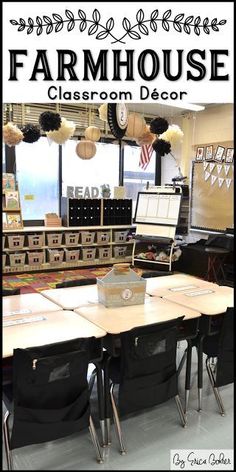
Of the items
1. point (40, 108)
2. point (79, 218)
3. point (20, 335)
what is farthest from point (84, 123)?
point (20, 335)

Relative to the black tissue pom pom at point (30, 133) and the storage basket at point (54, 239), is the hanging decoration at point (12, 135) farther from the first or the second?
the storage basket at point (54, 239)

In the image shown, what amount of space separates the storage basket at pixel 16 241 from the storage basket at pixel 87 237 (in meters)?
1.06

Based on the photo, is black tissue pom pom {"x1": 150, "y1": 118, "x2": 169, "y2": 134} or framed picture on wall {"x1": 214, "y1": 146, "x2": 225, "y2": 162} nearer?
black tissue pom pom {"x1": 150, "y1": 118, "x2": 169, "y2": 134}

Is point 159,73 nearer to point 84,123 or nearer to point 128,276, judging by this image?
point 128,276

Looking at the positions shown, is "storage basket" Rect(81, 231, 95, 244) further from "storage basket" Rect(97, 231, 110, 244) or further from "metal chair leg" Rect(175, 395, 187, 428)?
"metal chair leg" Rect(175, 395, 187, 428)

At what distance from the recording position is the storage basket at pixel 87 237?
6.51 m

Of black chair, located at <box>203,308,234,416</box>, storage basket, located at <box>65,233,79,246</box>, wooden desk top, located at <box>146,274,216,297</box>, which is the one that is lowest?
black chair, located at <box>203,308,234,416</box>

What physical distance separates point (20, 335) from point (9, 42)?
53.2 inches

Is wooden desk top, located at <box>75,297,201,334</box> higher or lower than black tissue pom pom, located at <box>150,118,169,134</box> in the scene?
lower

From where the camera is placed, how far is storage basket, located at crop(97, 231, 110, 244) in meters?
6.66

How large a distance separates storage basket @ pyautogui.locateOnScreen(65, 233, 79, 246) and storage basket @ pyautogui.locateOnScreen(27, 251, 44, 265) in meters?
0.49

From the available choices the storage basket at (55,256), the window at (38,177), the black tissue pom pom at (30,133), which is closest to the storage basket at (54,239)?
the storage basket at (55,256)

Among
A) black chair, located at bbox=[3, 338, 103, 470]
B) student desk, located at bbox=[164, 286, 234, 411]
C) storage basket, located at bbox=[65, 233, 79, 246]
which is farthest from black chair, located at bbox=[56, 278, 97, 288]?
storage basket, located at bbox=[65, 233, 79, 246]

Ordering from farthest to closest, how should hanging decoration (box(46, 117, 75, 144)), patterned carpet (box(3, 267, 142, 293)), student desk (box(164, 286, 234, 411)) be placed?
patterned carpet (box(3, 267, 142, 293)) → hanging decoration (box(46, 117, 75, 144)) → student desk (box(164, 286, 234, 411))
